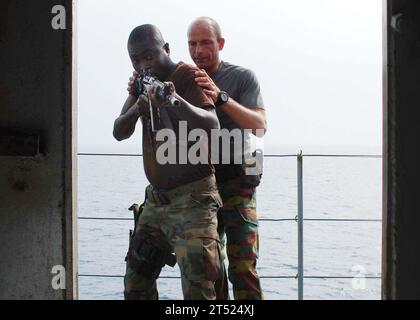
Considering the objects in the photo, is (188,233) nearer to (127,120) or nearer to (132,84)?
(127,120)

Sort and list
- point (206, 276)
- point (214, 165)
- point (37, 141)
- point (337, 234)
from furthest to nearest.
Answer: point (337, 234) < point (214, 165) < point (206, 276) < point (37, 141)

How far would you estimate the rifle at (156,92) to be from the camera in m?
2.00

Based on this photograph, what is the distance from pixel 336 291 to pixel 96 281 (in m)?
1.12

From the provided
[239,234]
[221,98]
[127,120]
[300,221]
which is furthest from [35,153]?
[300,221]

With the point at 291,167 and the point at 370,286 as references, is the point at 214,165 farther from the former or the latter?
the point at 370,286

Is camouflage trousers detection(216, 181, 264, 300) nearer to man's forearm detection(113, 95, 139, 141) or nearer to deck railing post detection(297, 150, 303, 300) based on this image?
man's forearm detection(113, 95, 139, 141)

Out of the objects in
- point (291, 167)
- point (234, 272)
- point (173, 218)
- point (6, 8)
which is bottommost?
point (234, 272)

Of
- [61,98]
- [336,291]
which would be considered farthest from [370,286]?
[61,98]

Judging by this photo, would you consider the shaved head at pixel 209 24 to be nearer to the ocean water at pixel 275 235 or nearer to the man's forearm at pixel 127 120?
the man's forearm at pixel 127 120

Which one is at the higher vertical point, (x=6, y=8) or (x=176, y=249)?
(x=6, y=8)

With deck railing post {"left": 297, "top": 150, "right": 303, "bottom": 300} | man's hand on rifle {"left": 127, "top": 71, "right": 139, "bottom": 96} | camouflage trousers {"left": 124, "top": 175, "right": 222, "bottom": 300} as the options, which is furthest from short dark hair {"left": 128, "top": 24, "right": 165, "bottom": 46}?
deck railing post {"left": 297, "top": 150, "right": 303, "bottom": 300}

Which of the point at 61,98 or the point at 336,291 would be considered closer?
the point at 61,98

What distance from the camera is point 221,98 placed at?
6.89ft

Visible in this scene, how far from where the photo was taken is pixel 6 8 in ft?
6.10
